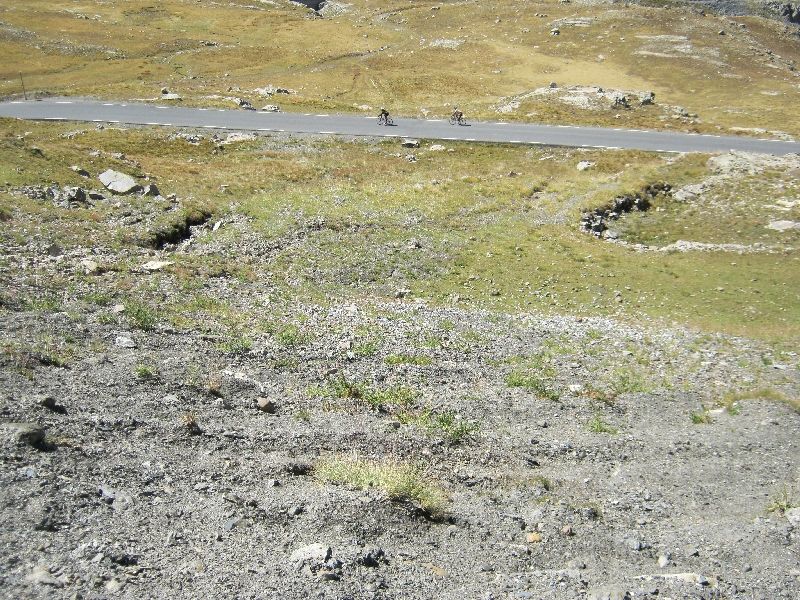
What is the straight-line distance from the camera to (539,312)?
2734 centimetres

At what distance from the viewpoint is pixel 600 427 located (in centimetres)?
1750

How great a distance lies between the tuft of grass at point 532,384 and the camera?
19375mm

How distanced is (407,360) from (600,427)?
6.56m

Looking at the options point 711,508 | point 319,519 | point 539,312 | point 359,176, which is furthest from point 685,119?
point 319,519

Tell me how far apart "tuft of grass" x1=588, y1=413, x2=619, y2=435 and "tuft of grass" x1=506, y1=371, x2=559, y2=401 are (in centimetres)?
152

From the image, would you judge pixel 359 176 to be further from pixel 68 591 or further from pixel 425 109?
pixel 68 591

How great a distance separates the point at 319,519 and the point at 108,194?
32.0 m

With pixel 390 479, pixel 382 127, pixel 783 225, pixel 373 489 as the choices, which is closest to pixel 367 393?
pixel 390 479

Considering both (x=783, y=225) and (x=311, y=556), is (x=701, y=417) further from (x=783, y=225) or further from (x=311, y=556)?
(x=783, y=225)

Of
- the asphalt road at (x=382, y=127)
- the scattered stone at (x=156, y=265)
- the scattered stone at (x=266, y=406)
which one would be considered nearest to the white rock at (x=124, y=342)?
the scattered stone at (x=266, y=406)

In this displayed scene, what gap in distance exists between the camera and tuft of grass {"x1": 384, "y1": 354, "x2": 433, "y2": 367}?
20656 mm

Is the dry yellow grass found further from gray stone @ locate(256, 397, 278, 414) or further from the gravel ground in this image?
gray stone @ locate(256, 397, 278, 414)

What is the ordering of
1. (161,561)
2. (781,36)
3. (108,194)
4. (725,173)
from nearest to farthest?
(161,561) < (108,194) < (725,173) < (781,36)

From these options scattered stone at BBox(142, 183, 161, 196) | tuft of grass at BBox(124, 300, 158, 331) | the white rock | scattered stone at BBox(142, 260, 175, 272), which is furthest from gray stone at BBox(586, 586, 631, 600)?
scattered stone at BBox(142, 183, 161, 196)
